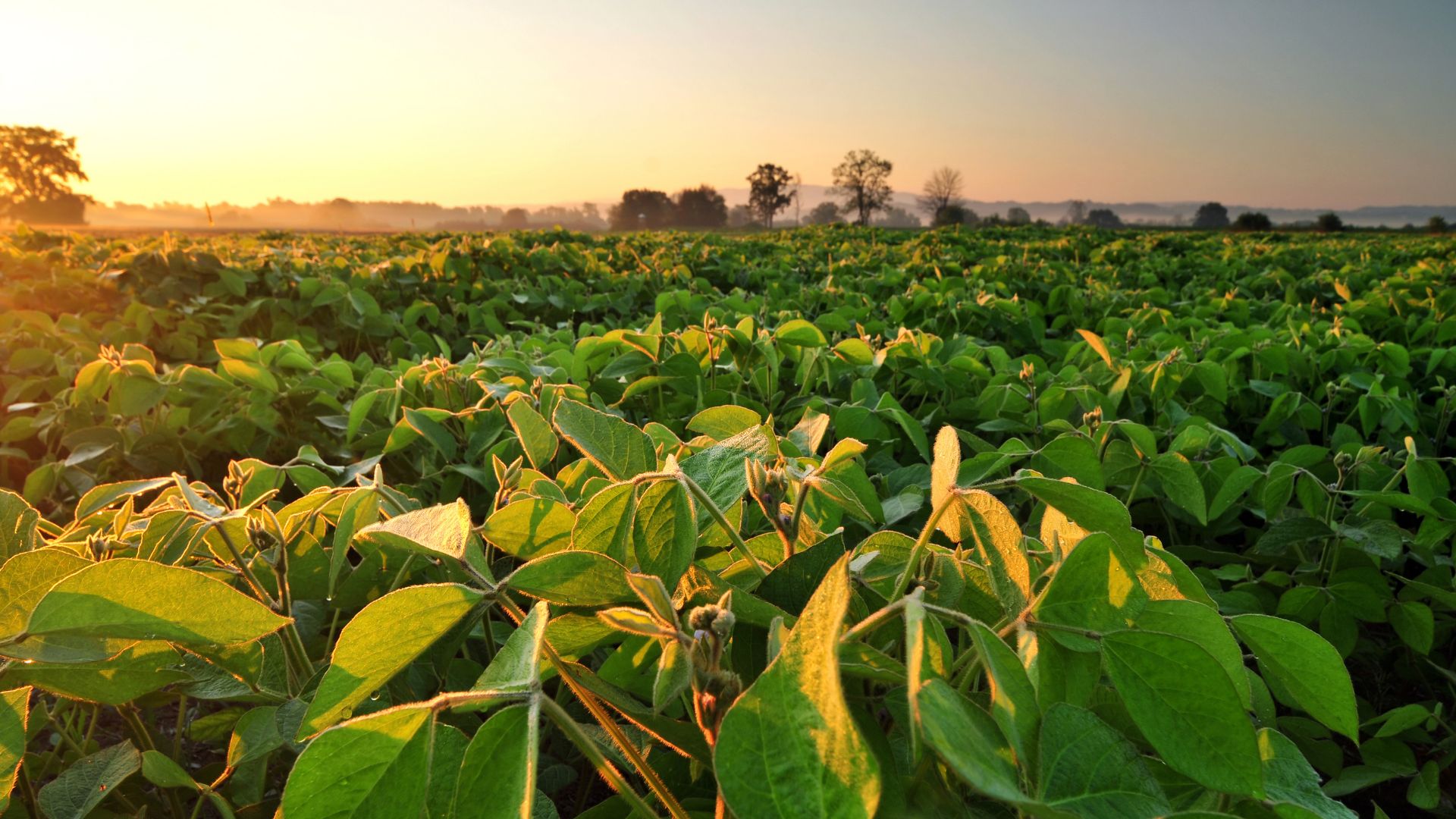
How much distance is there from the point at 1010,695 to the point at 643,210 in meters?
96.5

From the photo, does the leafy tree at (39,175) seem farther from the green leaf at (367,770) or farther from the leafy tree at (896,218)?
the leafy tree at (896,218)

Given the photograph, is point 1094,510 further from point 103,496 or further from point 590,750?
point 103,496

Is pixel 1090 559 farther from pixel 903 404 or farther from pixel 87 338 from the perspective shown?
pixel 87 338

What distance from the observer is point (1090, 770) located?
0.49 metres

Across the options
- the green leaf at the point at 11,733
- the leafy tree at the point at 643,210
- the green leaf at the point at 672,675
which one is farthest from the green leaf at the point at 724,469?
the leafy tree at the point at 643,210

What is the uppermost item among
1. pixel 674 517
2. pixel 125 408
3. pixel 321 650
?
pixel 674 517

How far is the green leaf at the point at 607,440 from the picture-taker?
0.87 m

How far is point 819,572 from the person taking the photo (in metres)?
0.69

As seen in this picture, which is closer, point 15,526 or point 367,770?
point 367,770

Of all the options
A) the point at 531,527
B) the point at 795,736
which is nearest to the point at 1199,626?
the point at 795,736

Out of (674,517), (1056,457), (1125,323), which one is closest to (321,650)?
(674,517)

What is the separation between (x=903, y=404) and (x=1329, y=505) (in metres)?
1.22

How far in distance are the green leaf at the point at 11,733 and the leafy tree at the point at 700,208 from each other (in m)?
105

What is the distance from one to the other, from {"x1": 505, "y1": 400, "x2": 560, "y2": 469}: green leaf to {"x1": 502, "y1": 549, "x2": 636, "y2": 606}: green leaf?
1.54ft
